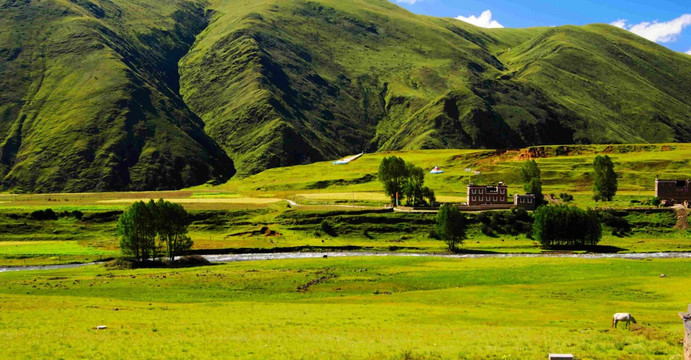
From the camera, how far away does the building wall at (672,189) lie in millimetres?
169000

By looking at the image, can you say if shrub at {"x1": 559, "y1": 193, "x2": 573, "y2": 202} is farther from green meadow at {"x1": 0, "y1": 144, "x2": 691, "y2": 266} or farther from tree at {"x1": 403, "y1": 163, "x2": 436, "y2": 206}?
tree at {"x1": 403, "y1": 163, "x2": 436, "y2": 206}

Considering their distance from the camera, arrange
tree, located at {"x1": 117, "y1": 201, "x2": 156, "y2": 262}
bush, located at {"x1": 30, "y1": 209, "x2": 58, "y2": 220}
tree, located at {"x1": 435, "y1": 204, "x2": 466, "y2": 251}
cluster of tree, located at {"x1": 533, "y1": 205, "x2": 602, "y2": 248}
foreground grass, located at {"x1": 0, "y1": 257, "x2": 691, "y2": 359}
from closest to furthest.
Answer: foreground grass, located at {"x1": 0, "y1": 257, "x2": 691, "y2": 359}, tree, located at {"x1": 117, "y1": 201, "x2": 156, "y2": 262}, tree, located at {"x1": 435, "y1": 204, "x2": 466, "y2": 251}, cluster of tree, located at {"x1": 533, "y1": 205, "x2": 602, "y2": 248}, bush, located at {"x1": 30, "y1": 209, "x2": 58, "y2": 220}

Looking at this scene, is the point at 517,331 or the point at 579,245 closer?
the point at 517,331

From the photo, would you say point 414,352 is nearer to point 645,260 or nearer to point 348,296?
point 348,296

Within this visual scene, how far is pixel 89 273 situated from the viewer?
102875 mm

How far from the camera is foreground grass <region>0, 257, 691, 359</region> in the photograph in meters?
37.8

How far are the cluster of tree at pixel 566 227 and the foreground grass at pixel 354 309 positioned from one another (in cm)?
2516

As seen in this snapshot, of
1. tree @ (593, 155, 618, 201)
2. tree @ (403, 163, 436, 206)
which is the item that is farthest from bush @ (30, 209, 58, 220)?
tree @ (593, 155, 618, 201)

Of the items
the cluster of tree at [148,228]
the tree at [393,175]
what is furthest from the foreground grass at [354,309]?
the tree at [393,175]

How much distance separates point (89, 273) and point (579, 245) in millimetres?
94457

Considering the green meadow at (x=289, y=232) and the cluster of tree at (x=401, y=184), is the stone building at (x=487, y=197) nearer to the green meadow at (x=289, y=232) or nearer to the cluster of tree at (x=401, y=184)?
the cluster of tree at (x=401, y=184)

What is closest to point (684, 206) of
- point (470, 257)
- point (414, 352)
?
point (470, 257)

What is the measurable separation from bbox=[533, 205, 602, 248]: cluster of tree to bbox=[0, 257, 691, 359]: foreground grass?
25160 mm

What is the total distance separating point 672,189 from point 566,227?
58.1 metres
